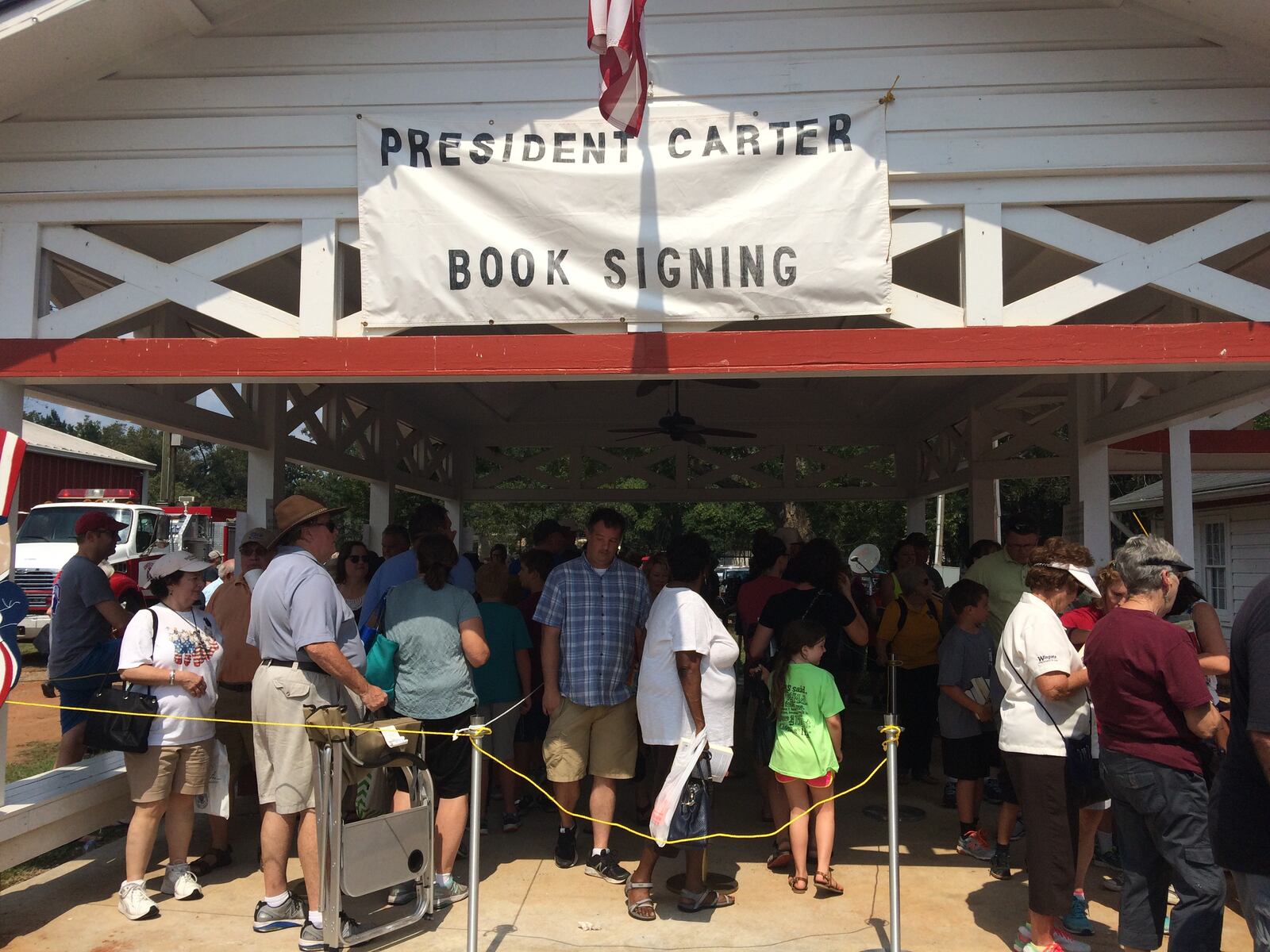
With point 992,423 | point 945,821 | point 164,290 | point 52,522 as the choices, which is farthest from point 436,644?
point 52,522

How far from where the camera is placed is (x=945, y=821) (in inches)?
239

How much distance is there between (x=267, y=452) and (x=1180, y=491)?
783 cm

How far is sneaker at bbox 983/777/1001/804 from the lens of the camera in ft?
21.1

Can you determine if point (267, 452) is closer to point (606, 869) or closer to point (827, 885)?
point (606, 869)

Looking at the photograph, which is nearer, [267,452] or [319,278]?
[319,278]

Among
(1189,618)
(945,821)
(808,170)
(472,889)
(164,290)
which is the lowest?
(945,821)

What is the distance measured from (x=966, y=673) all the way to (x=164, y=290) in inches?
186

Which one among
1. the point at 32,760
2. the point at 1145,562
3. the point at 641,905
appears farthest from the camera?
the point at 32,760

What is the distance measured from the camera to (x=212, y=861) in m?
5.05

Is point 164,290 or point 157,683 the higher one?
point 164,290

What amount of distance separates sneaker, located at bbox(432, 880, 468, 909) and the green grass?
14.6ft

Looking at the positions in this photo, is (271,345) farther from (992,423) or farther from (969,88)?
(992,423)

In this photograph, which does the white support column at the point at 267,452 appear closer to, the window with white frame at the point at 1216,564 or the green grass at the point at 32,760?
the green grass at the point at 32,760

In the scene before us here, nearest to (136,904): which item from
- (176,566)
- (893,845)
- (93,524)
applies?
(176,566)
